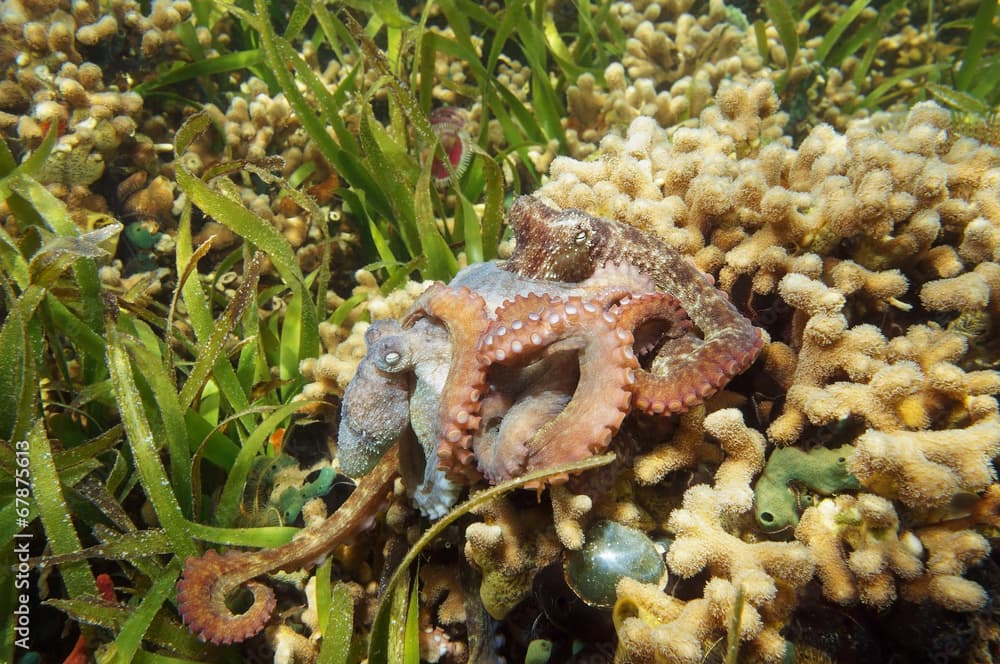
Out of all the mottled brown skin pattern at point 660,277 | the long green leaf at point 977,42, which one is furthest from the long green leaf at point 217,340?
the long green leaf at point 977,42

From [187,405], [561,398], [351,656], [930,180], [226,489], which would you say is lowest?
[351,656]

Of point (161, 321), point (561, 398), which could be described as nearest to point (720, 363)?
point (561, 398)

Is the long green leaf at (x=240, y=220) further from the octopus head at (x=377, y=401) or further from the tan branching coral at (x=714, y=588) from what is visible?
the tan branching coral at (x=714, y=588)

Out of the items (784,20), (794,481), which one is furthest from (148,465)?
(784,20)

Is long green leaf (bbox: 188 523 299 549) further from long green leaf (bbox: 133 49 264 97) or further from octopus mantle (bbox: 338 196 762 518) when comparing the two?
long green leaf (bbox: 133 49 264 97)

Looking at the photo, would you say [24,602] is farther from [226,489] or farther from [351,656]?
[351,656]

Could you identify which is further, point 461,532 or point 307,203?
point 307,203

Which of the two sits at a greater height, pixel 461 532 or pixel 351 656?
pixel 461 532
